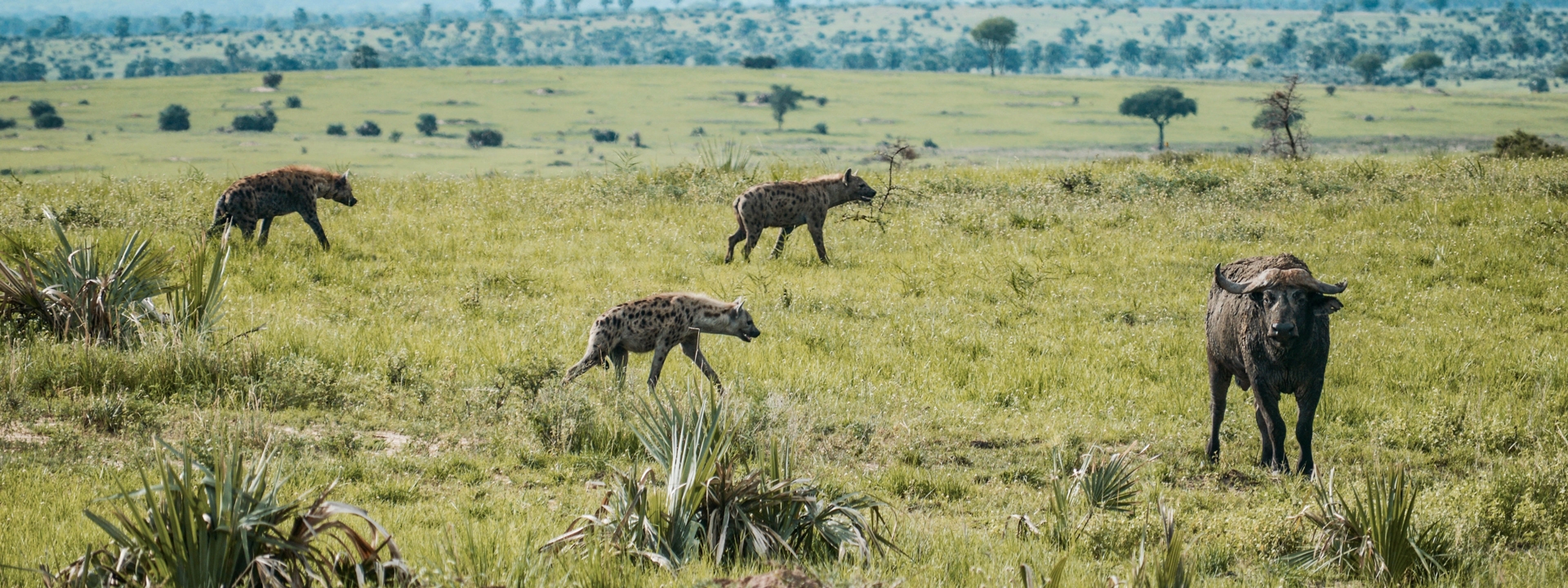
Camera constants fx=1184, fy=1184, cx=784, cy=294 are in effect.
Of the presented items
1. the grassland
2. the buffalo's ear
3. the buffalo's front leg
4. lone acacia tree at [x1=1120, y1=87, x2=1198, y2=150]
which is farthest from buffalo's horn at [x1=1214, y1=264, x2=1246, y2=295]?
lone acacia tree at [x1=1120, y1=87, x2=1198, y2=150]

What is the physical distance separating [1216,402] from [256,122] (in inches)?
3142

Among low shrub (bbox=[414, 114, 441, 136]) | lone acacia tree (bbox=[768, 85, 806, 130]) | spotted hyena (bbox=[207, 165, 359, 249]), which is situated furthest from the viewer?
lone acacia tree (bbox=[768, 85, 806, 130])

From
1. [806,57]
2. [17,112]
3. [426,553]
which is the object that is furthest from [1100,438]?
[806,57]

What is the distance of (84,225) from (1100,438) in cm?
1506

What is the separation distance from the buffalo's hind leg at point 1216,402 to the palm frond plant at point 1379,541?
94.0 inches

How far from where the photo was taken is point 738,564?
5824 millimetres

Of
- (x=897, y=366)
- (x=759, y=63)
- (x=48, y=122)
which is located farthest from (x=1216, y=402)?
(x=759, y=63)

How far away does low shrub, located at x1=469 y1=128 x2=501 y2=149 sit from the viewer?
70750 millimetres

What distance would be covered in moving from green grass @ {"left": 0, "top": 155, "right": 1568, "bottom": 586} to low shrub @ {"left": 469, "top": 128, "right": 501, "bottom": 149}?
166 ft

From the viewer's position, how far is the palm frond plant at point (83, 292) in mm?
10188

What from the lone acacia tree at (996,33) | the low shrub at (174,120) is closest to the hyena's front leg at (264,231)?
the low shrub at (174,120)

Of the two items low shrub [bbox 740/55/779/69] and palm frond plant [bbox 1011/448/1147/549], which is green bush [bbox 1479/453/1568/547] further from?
low shrub [bbox 740/55/779/69]

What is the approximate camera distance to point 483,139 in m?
71.2

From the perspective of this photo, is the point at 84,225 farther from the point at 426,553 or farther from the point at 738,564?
the point at 738,564
